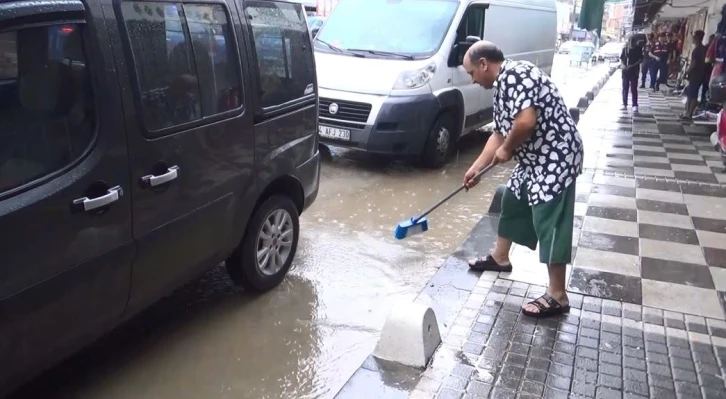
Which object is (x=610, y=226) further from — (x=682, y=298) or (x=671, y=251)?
(x=682, y=298)

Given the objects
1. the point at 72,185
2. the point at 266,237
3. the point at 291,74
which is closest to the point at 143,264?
the point at 72,185

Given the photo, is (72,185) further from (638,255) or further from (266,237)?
(638,255)

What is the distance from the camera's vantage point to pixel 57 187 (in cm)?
250

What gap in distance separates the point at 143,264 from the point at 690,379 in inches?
108

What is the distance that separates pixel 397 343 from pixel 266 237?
51.3 inches

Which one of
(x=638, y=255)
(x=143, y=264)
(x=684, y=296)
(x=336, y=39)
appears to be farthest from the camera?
(x=336, y=39)

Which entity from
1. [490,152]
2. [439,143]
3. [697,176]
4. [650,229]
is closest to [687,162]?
[697,176]

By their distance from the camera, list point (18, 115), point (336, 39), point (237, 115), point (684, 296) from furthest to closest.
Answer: point (336, 39)
point (684, 296)
point (237, 115)
point (18, 115)

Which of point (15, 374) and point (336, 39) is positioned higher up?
point (336, 39)

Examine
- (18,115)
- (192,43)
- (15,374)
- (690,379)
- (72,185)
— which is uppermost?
(192,43)

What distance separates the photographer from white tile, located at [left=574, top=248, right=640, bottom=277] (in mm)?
4367

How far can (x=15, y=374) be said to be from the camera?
2.46 meters

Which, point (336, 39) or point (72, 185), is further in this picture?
point (336, 39)

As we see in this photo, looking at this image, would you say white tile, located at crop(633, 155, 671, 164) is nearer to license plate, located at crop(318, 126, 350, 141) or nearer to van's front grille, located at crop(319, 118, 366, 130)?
van's front grille, located at crop(319, 118, 366, 130)
